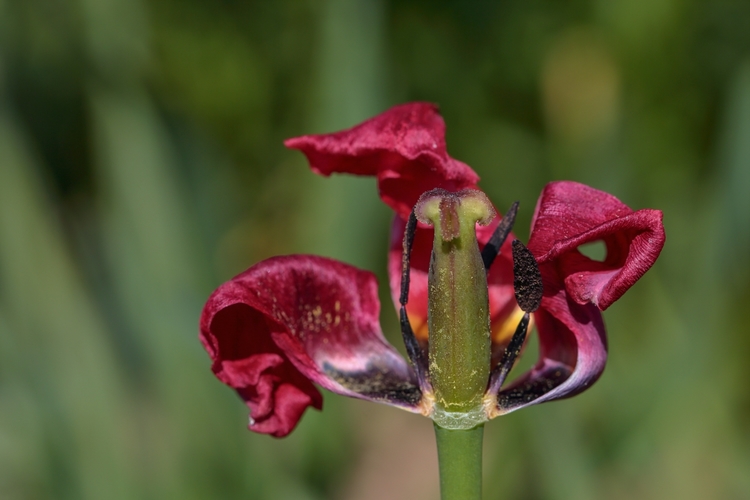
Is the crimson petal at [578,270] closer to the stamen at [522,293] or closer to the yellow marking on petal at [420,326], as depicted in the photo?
the stamen at [522,293]

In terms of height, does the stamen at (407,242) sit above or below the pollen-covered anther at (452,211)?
below

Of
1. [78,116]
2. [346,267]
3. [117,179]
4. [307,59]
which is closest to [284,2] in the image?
[307,59]

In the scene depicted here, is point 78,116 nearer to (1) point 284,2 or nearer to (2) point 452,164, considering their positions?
(1) point 284,2

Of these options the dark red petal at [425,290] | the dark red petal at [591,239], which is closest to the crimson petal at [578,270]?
the dark red petal at [591,239]

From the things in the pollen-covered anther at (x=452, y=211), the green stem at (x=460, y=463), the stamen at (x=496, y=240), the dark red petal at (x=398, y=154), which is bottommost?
the green stem at (x=460, y=463)

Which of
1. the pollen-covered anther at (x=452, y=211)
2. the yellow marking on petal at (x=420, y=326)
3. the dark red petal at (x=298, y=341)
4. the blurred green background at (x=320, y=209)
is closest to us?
the pollen-covered anther at (x=452, y=211)

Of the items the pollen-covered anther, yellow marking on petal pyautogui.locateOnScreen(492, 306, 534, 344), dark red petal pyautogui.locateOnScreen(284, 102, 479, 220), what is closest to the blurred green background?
yellow marking on petal pyautogui.locateOnScreen(492, 306, 534, 344)

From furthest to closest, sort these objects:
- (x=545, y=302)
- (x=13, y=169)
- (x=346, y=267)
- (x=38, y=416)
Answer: (x=13, y=169), (x=38, y=416), (x=346, y=267), (x=545, y=302)

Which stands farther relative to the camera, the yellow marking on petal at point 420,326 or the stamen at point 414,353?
the yellow marking on petal at point 420,326
